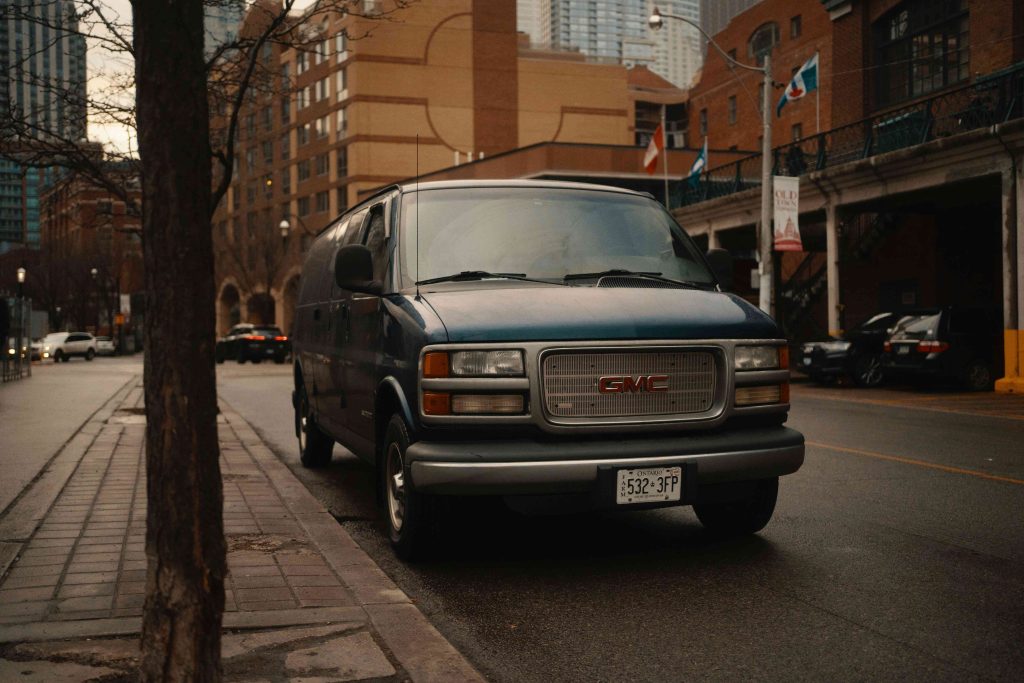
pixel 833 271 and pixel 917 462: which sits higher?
pixel 833 271

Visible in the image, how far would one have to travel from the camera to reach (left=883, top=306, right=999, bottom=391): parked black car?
67.5ft

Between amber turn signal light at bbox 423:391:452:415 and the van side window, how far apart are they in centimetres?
150


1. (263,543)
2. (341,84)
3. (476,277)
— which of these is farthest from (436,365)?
(341,84)

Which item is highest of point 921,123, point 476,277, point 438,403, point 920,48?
point 920,48

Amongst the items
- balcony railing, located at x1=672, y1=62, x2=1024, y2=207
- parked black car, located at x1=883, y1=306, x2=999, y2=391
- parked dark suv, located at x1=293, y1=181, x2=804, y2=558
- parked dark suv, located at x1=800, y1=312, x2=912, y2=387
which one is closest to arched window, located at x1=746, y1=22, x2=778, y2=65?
balcony railing, located at x1=672, y1=62, x2=1024, y2=207

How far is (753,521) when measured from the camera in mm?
6422

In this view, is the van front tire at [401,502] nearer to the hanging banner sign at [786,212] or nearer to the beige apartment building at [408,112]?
the hanging banner sign at [786,212]

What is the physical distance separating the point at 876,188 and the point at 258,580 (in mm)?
21808

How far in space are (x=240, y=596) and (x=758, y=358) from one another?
2.93 meters

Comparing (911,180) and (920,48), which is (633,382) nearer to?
(911,180)

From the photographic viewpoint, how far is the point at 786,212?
985 inches

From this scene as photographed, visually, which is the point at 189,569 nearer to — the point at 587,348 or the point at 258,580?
the point at 258,580

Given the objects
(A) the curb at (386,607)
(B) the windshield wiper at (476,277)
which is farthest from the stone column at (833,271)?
(B) the windshield wiper at (476,277)

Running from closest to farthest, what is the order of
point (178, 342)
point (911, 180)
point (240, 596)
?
point (178, 342), point (240, 596), point (911, 180)
